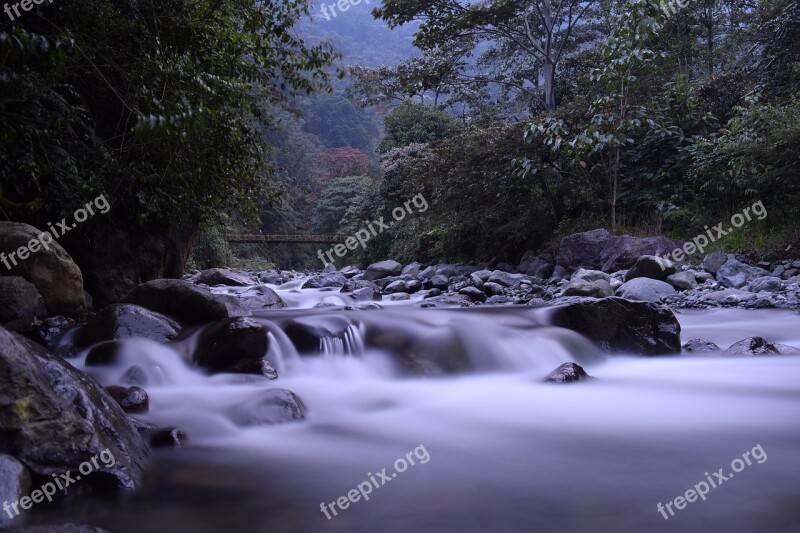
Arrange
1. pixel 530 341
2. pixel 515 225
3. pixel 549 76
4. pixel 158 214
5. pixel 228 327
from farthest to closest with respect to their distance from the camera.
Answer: pixel 549 76 < pixel 515 225 < pixel 158 214 < pixel 530 341 < pixel 228 327

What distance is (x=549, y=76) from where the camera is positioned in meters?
16.0

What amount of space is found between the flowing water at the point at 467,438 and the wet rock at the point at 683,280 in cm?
417

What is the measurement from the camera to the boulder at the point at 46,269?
5.31 meters

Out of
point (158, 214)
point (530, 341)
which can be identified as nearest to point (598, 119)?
point (530, 341)

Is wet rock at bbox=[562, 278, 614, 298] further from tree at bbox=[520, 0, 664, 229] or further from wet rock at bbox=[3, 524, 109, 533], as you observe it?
wet rock at bbox=[3, 524, 109, 533]

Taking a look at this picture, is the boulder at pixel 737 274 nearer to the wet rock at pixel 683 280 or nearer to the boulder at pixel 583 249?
the wet rock at pixel 683 280

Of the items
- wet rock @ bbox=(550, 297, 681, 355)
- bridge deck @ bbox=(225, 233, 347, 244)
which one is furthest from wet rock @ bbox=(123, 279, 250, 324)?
bridge deck @ bbox=(225, 233, 347, 244)

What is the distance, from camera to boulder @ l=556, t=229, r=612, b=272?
1169 cm

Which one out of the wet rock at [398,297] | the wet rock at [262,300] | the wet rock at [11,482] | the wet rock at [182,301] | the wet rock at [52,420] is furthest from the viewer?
the wet rock at [398,297]

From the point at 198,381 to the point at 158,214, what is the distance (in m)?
3.22

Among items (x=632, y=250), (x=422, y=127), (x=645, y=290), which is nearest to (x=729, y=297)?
(x=645, y=290)

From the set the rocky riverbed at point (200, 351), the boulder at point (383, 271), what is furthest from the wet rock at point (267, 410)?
the boulder at point (383, 271)

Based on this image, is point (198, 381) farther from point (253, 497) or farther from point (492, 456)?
point (492, 456)

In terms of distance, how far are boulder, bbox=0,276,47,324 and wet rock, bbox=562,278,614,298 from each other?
274 inches
